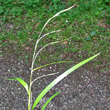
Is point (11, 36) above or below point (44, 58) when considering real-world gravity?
above

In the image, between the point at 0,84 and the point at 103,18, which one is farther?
the point at 103,18

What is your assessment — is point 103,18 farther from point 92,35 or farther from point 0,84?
point 0,84

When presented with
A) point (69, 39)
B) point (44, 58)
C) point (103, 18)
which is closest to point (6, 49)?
point (44, 58)

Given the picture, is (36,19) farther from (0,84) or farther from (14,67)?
(0,84)

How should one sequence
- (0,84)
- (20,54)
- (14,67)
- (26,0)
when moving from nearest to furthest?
(0,84), (14,67), (20,54), (26,0)

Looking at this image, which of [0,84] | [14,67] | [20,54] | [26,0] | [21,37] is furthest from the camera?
[26,0]

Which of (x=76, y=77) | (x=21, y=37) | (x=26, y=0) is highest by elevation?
(x=26, y=0)
